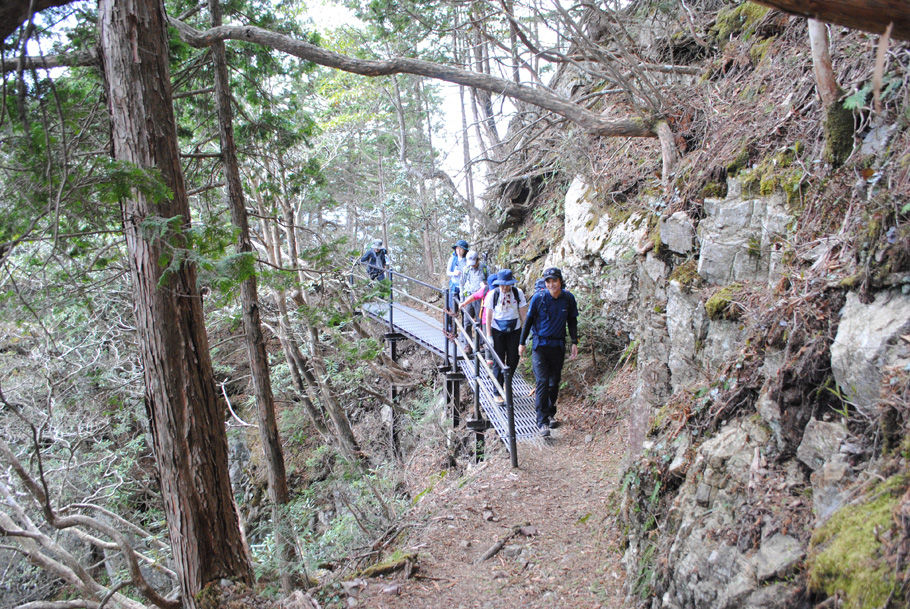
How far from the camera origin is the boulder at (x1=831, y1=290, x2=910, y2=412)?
92.2 inches

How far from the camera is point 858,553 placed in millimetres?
1973

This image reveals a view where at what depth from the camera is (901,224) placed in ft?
8.36

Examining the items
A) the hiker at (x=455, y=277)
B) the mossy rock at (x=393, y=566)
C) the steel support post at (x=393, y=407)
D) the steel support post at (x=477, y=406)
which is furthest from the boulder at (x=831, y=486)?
the steel support post at (x=393, y=407)

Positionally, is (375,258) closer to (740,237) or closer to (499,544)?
(499,544)

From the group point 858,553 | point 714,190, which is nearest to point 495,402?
point 714,190

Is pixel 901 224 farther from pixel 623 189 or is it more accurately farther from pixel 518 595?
pixel 623 189

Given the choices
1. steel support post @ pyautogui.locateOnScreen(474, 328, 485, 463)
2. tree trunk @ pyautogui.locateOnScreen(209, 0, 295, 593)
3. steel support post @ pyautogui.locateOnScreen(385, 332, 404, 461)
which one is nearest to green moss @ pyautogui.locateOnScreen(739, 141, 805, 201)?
steel support post @ pyautogui.locateOnScreen(474, 328, 485, 463)

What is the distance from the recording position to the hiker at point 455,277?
964cm

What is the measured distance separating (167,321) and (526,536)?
3742 millimetres

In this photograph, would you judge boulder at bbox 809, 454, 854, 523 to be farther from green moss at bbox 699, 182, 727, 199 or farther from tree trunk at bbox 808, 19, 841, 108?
green moss at bbox 699, 182, 727, 199

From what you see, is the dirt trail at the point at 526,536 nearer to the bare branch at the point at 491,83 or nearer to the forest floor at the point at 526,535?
the forest floor at the point at 526,535

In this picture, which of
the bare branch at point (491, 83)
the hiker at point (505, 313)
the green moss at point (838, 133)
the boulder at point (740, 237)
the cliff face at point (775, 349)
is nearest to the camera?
the cliff face at point (775, 349)

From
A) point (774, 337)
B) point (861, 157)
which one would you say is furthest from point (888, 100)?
point (774, 337)

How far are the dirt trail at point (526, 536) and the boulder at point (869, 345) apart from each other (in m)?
2.27
